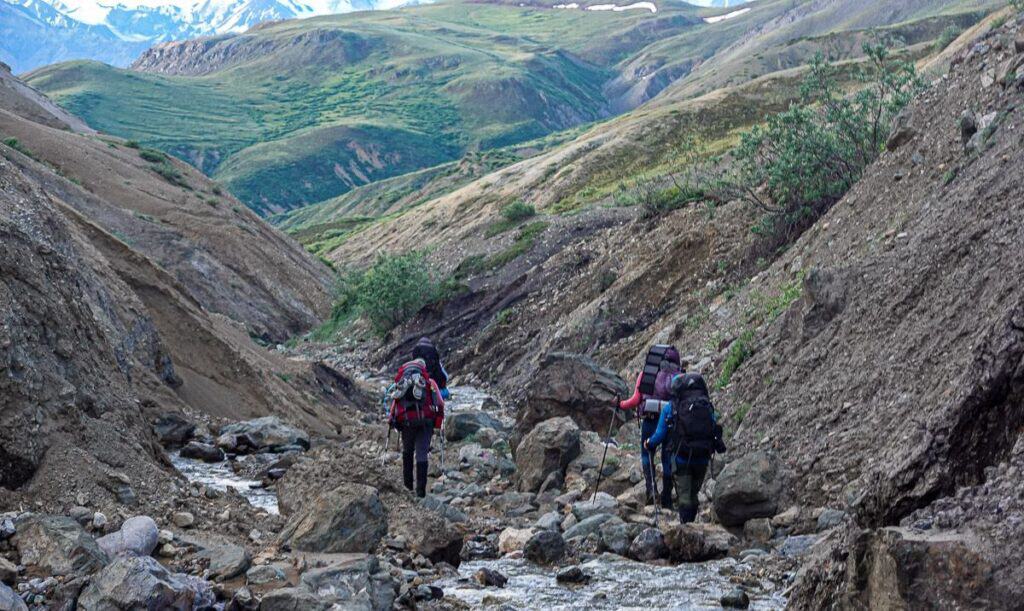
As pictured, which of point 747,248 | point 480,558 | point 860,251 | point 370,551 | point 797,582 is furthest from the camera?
point 747,248

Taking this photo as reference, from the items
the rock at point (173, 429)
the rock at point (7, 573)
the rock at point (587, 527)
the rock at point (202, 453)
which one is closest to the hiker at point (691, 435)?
the rock at point (587, 527)

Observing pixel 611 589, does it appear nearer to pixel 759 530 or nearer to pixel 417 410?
pixel 759 530

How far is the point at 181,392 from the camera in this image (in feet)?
57.9

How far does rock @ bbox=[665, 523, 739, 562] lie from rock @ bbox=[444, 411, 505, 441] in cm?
910

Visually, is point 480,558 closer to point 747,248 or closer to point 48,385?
point 48,385

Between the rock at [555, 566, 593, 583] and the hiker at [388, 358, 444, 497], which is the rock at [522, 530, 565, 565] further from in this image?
the hiker at [388, 358, 444, 497]

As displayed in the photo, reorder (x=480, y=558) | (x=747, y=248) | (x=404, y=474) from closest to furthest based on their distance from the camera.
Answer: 1. (x=480, y=558)
2. (x=404, y=474)
3. (x=747, y=248)

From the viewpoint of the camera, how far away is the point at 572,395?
17.9 metres

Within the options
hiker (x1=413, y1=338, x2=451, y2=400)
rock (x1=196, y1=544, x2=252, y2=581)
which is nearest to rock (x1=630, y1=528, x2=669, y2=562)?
hiker (x1=413, y1=338, x2=451, y2=400)

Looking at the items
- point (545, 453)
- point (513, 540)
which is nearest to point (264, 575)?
point (513, 540)

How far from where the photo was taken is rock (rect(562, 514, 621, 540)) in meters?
10.9

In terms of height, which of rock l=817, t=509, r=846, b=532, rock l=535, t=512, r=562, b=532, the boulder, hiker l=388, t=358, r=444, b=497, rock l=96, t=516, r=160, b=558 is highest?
the boulder

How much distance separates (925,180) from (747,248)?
7056 mm

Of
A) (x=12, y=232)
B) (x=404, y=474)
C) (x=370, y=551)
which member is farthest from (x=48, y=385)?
(x=404, y=474)
